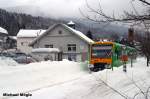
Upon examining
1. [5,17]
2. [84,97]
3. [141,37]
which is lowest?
[84,97]

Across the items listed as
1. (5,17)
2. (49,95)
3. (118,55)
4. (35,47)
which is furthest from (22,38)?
(49,95)

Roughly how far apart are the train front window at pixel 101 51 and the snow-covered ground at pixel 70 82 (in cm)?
233

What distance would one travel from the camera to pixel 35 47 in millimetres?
75750

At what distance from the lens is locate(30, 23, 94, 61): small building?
2889 inches

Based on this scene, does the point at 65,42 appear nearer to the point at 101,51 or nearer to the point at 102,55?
the point at 101,51

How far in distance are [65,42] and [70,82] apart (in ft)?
180

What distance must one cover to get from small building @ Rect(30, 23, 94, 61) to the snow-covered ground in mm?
32815

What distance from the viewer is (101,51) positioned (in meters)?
37.2

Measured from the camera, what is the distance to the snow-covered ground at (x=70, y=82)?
1355 centimetres

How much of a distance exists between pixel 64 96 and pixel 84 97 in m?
0.72

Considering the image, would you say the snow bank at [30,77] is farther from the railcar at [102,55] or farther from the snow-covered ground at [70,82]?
the railcar at [102,55]

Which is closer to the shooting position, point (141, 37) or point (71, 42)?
point (141, 37)

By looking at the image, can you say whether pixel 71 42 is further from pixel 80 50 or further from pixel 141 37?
pixel 141 37

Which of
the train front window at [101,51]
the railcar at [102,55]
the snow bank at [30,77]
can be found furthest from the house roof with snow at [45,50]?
the snow bank at [30,77]
